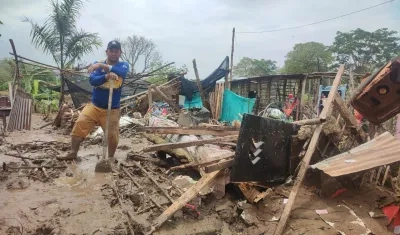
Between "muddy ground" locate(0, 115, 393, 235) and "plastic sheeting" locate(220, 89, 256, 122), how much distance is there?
7.33 m

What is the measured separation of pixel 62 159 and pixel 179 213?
2722 mm

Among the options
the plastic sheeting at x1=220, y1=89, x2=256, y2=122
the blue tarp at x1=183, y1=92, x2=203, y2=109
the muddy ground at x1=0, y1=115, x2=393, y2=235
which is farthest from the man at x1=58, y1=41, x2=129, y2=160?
the blue tarp at x1=183, y1=92, x2=203, y2=109

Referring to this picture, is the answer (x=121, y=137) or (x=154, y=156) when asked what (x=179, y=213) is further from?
(x=121, y=137)

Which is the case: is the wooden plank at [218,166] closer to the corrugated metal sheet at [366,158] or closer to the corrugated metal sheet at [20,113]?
the corrugated metal sheet at [366,158]

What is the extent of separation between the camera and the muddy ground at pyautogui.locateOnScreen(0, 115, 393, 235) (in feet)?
9.52

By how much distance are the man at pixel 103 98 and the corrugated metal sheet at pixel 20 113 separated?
4.40 m

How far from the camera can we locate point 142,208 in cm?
329

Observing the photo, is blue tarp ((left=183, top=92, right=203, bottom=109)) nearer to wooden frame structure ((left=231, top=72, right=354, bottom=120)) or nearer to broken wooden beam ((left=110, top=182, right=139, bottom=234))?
wooden frame structure ((left=231, top=72, right=354, bottom=120))

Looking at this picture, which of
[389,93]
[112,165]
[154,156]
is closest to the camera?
[389,93]

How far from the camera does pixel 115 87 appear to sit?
15.8ft

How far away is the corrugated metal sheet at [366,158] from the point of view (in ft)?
10.3

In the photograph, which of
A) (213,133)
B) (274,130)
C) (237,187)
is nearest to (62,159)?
(213,133)

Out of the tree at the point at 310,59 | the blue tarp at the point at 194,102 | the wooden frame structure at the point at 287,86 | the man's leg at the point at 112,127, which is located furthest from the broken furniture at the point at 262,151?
the tree at the point at 310,59

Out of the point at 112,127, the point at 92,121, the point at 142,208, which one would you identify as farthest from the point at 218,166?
the point at 92,121
